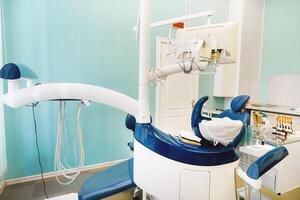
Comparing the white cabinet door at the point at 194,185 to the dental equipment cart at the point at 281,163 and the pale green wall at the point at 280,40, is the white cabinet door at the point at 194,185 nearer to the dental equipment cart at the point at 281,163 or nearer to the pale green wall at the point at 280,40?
the dental equipment cart at the point at 281,163

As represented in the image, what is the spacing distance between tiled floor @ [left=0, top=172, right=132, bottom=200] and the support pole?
5.38 ft

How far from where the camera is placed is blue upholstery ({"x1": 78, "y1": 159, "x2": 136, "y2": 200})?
173cm

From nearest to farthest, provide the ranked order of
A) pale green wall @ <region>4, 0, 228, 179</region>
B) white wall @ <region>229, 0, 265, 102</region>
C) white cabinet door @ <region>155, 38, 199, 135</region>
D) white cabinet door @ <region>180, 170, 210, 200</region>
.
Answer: white cabinet door @ <region>180, 170, 210, 200</region>, pale green wall @ <region>4, 0, 228, 179</region>, white cabinet door @ <region>155, 38, 199, 135</region>, white wall @ <region>229, 0, 265, 102</region>

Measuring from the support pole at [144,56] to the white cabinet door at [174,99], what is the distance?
254 cm

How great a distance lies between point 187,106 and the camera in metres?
4.30

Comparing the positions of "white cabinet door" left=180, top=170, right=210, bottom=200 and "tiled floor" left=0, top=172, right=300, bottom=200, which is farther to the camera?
"tiled floor" left=0, top=172, right=300, bottom=200

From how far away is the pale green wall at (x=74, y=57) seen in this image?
2.79m

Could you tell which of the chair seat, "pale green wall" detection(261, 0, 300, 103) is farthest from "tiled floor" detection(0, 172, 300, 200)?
"pale green wall" detection(261, 0, 300, 103)

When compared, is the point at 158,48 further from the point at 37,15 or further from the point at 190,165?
the point at 190,165

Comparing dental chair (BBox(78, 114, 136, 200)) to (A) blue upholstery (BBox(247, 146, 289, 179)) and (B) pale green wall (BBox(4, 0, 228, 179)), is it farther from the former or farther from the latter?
(B) pale green wall (BBox(4, 0, 228, 179))

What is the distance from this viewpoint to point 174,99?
13.6 feet

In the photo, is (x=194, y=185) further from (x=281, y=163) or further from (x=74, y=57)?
(x=74, y=57)

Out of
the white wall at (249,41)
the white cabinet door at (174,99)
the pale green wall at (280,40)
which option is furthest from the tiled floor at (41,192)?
the pale green wall at (280,40)

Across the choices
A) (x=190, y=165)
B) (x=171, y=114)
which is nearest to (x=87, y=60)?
(x=171, y=114)
